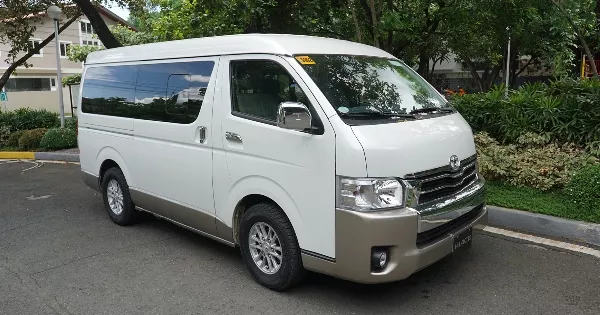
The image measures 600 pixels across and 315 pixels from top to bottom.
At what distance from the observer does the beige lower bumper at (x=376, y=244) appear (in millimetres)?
3305

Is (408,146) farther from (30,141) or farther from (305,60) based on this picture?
(30,141)

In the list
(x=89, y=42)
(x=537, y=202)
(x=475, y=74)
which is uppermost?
(x=89, y=42)

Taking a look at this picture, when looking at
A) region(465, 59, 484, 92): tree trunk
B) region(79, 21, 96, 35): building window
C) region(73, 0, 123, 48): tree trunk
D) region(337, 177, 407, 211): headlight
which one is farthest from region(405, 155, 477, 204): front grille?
region(79, 21, 96, 35): building window

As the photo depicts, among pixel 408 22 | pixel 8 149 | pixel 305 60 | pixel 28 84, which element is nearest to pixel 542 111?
pixel 408 22

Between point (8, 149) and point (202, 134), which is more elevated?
point (202, 134)

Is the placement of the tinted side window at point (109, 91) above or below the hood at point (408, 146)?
above

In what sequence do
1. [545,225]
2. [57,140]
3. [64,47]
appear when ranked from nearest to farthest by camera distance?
[545,225] < [57,140] < [64,47]

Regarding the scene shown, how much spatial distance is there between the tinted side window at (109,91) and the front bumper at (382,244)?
3.09m

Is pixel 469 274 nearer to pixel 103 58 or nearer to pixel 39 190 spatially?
pixel 103 58

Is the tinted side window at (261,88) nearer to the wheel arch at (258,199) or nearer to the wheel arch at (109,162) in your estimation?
the wheel arch at (258,199)

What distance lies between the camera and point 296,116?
11.6 feet

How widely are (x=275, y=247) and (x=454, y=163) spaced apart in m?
1.55

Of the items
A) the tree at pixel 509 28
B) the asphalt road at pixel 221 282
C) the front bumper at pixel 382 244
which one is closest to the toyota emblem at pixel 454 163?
the front bumper at pixel 382 244

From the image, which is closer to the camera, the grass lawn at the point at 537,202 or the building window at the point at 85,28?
the grass lawn at the point at 537,202
